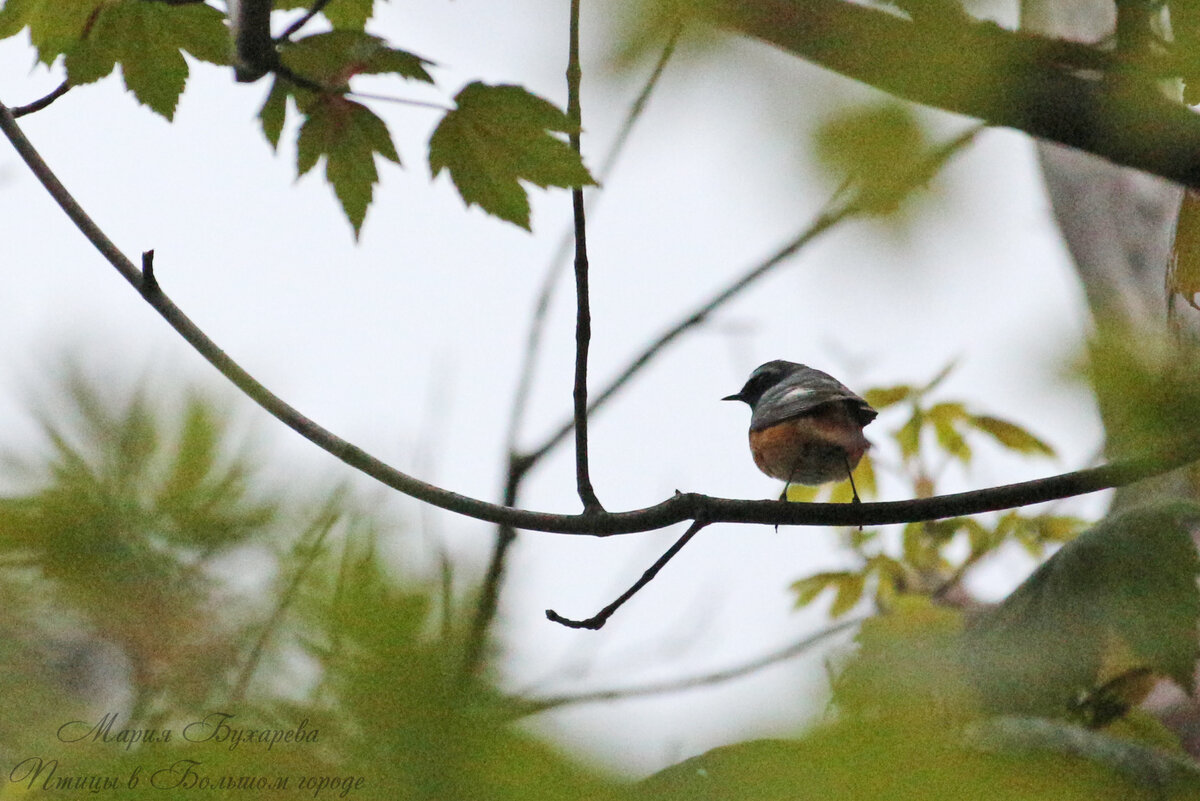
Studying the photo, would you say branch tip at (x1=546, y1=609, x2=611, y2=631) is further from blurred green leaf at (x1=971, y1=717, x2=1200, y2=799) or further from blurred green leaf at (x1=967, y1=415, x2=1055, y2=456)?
blurred green leaf at (x1=967, y1=415, x2=1055, y2=456)

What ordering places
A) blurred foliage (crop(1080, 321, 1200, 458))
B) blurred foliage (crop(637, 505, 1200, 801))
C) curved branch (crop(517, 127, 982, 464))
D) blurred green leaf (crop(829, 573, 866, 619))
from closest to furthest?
blurred foliage (crop(637, 505, 1200, 801)) → blurred foliage (crop(1080, 321, 1200, 458)) → curved branch (crop(517, 127, 982, 464)) → blurred green leaf (crop(829, 573, 866, 619))

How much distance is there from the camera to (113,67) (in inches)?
77.6

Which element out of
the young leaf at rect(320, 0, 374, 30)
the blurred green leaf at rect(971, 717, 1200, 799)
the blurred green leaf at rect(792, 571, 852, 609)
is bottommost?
the blurred green leaf at rect(971, 717, 1200, 799)

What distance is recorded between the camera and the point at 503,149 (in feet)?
5.85

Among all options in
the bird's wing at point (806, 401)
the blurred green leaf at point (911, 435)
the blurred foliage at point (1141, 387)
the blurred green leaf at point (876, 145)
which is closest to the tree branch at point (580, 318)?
the blurred green leaf at point (876, 145)

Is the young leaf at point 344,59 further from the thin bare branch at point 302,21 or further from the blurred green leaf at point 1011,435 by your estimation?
the blurred green leaf at point 1011,435

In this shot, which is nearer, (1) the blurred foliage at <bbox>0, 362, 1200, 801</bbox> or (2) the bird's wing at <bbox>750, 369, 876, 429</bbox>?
(1) the blurred foliage at <bbox>0, 362, 1200, 801</bbox>

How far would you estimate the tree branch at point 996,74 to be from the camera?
3.59 feet

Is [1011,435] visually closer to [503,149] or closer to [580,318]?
[580,318]

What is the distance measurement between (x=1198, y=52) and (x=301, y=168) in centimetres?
143

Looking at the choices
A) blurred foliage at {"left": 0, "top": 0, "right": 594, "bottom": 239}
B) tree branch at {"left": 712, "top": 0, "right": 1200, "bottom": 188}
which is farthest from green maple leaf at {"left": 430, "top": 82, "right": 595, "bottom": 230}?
tree branch at {"left": 712, "top": 0, "right": 1200, "bottom": 188}

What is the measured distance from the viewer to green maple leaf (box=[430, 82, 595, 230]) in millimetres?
1756

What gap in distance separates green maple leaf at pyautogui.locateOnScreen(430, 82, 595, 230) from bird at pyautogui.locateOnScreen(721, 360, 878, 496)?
1712mm

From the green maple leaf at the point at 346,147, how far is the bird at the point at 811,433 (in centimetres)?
176
